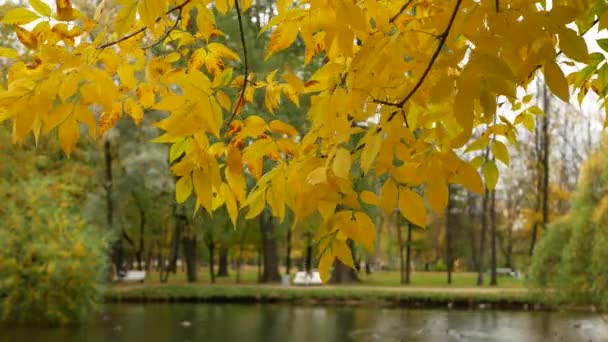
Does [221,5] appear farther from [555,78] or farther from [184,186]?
[555,78]

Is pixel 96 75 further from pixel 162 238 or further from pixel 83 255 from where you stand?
pixel 162 238

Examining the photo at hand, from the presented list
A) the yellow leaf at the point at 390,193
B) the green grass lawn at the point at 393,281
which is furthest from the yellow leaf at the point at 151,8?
the green grass lawn at the point at 393,281

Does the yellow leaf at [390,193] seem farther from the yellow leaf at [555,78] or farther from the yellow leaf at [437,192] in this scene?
the yellow leaf at [555,78]

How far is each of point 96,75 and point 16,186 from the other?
1388 cm

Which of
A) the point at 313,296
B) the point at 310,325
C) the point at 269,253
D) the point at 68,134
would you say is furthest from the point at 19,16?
the point at 269,253

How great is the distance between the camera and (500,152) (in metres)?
1.53

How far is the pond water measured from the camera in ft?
41.7

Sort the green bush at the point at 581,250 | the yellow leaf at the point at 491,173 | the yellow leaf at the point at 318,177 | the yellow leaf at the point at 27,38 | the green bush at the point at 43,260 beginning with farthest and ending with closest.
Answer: the green bush at the point at 43,260 < the green bush at the point at 581,250 < the yellow leaf at the point at 491,173 < the yellow leaf at the point at 27,38 < the yellow leaf at the point at 318,177

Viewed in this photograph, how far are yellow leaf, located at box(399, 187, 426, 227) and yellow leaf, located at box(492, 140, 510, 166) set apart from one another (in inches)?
16.5

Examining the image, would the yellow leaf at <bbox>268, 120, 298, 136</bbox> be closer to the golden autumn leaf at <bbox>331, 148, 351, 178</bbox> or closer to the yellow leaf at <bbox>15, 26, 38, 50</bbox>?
the golden autumn leaf at <bbox>331, 148, 351, 178</bbox>

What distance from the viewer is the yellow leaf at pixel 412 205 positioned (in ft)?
3.81

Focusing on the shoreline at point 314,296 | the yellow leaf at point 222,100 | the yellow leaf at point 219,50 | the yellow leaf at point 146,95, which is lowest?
the shoreline at point 314,296

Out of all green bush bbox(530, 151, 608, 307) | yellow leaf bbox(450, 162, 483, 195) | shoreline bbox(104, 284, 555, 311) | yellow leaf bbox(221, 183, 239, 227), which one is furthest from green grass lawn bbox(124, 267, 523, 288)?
yellow leaf bbox(450, 162, 483, 195)

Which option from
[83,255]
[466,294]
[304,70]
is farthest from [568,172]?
[83,255]
